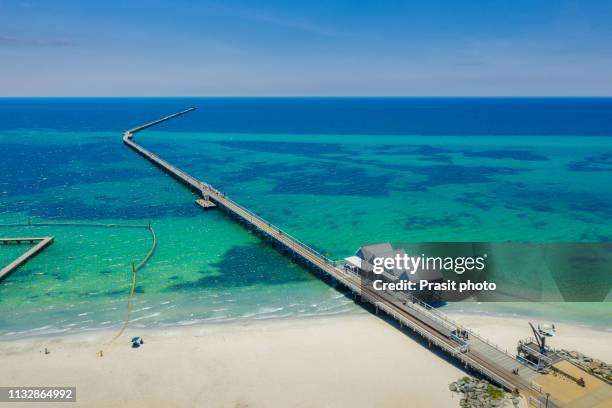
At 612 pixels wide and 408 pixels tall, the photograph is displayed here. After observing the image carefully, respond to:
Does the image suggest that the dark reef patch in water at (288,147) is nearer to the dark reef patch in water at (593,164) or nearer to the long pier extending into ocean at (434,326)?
the dark reef patch in water at (593,164)

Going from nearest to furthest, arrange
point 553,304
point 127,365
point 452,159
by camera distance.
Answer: point 127,365 < point 553,304 < point 452,159

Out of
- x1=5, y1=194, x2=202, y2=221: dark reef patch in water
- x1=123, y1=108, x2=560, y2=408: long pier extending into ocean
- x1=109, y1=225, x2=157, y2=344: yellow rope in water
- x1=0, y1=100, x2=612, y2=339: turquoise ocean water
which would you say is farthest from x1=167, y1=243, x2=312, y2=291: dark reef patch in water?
x1=5, y1=194, x2=202, y2=221: dark reef patch in water

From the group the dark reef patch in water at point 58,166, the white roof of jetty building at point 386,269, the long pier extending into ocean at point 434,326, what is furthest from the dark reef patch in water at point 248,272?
the dark reef patch in water at point 58,166

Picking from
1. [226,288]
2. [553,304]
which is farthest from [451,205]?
[226,288]

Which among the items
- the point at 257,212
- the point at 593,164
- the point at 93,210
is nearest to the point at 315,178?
the point at 257,212

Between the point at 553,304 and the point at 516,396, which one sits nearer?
the point at 516,396

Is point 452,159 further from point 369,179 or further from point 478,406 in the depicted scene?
point 478,406
